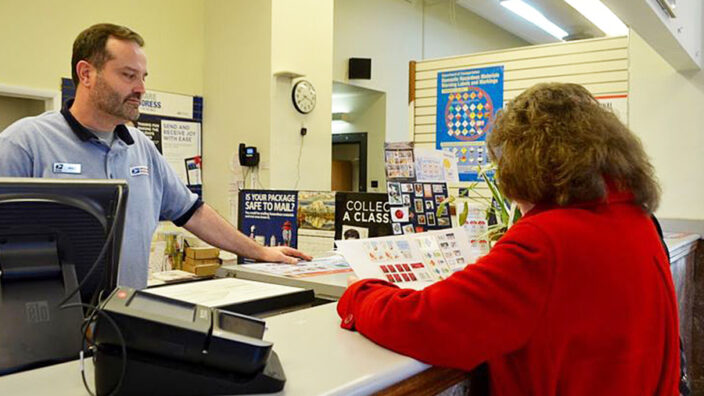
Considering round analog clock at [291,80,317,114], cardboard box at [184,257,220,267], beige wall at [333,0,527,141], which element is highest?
beige wall at [333,0,527,141]

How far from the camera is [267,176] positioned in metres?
5.24

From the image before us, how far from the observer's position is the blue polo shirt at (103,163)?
76.5 inches

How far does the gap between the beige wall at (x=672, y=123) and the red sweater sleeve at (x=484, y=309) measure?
270 centimetres

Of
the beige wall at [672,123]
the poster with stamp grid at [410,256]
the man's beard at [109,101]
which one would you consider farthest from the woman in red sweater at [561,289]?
the beige wall at [672,123]

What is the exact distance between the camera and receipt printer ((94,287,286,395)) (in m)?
0.72

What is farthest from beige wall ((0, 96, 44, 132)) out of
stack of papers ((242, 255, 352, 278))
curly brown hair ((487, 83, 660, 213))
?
curly brown hair ((487, 83, 660, 213))

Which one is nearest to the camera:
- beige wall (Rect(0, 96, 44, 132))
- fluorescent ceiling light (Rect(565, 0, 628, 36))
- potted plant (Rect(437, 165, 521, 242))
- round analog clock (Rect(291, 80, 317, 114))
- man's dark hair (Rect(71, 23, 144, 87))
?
potted plant (Rect(437, 165, 521, 242))

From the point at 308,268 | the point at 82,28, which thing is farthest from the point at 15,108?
the point at 308,268

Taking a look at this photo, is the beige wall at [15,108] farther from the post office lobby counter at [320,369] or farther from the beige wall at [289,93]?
the post office lobby counter at [320,369]

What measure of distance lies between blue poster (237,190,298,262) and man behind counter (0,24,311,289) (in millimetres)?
341

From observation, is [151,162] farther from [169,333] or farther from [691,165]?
[691,165]

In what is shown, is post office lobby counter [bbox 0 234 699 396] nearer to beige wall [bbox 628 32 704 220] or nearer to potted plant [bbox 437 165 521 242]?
potted plant [bbox 437 165 521 242]

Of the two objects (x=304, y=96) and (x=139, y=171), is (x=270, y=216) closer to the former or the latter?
(x=139, y=171)

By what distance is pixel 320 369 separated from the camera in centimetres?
85
